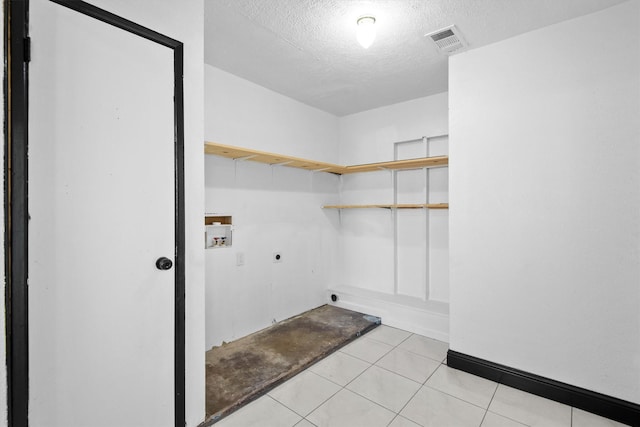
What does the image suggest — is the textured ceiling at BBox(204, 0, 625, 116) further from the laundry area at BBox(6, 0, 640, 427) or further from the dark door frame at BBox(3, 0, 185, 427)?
the dark door frame at BBox(3, 0, 185, 427)

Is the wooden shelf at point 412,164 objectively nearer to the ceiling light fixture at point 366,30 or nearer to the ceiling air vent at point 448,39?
the ceiling air vent at point 448,39

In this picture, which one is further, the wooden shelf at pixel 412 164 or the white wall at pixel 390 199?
the white wall at pixel 390 199

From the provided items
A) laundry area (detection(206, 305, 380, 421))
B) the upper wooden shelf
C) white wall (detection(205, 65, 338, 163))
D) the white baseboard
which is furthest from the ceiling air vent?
laundry area (detection(206, 305, 380, 421))

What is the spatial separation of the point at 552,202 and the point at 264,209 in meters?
2.56

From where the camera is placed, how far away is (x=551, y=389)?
2152 millimetres

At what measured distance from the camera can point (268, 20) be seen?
6.86 ft

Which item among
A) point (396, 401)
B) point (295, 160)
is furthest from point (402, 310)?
point (295, 160)

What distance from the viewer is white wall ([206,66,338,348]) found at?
9.55 ft

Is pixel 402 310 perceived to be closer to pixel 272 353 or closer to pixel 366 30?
pixel 272 353

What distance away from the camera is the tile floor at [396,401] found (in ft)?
6.36

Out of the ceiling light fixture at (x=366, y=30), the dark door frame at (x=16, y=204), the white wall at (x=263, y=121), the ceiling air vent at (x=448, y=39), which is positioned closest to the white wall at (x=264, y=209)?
the white wall at (x=263, y=121)

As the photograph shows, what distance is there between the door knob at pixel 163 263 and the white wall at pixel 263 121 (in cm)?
154

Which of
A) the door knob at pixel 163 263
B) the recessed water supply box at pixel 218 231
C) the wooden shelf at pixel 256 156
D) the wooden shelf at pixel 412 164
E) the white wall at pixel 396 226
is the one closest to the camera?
the door knob at pixel 163 263

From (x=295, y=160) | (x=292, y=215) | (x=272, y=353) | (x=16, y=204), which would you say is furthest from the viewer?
(x=292, y=215)
